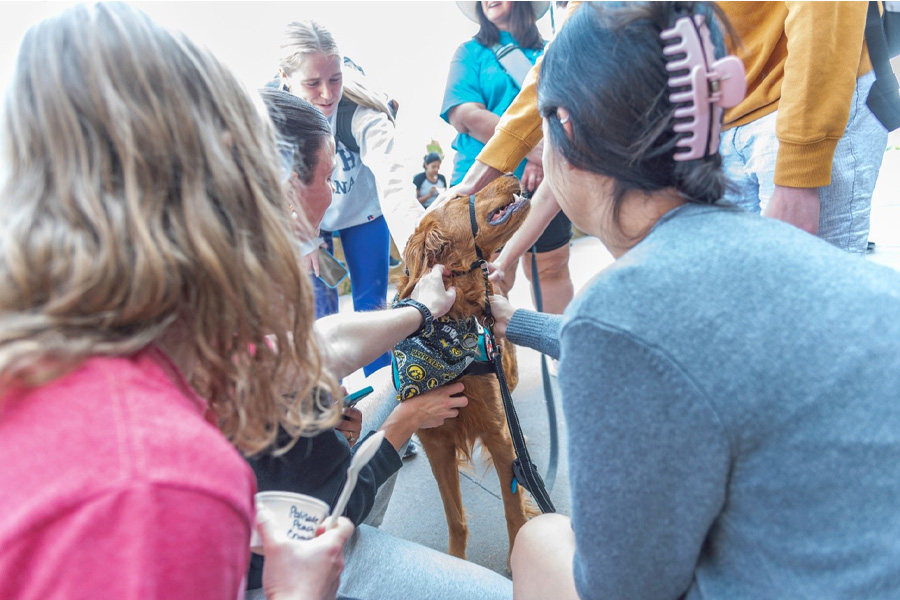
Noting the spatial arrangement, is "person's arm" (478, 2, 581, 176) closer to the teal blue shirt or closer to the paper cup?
the teal blue shirt

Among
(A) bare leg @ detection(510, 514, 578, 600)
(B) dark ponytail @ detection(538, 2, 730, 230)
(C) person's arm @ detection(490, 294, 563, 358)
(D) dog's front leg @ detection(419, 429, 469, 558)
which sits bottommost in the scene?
(D) dog's front leg @ detection(419, 429, 469, 558)

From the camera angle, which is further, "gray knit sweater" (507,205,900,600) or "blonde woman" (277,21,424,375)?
"blonde woman" (277,21,424,375)

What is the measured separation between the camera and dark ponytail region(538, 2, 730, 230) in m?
1.00

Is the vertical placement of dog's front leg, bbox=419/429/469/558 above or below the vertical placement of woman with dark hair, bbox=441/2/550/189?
below

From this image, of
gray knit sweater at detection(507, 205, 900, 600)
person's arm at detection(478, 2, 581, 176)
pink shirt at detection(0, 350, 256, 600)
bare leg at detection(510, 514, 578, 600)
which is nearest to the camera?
pink shirt at detection(0, 350, 256, 600)

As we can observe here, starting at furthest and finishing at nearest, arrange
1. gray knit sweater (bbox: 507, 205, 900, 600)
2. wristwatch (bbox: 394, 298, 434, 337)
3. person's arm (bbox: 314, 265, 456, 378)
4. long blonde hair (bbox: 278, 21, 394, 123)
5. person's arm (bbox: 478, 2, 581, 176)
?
long blonde hair (bbox: 278, 21, 394, 123), person's arm (bbox: 478, 2, 581, 176), wristwatch (bbox: 394, 298, 434, 337), person's arm (bbox: 314, 265, 456, 378), gray knit sweater (bbox: 507, 205, 900, 600)

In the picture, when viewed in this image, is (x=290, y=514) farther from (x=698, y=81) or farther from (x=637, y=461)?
(x=698, y=81)

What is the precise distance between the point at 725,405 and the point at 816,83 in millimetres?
1336

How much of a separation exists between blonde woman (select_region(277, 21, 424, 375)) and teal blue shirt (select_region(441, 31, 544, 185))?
439 mm

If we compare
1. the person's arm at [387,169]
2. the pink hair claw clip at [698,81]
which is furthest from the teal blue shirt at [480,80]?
the pink hair claw clip at [698,81]

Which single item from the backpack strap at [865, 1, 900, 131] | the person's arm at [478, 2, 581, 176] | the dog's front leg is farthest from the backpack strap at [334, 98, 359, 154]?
the backpack strap at [865, 1, 900, 131]

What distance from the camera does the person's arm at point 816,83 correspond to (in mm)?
1659

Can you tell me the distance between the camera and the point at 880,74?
1.77 meters

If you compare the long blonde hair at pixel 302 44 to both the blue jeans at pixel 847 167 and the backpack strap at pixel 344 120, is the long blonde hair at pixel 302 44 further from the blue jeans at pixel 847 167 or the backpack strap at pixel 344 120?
the blue jeans at pixel 847 167
